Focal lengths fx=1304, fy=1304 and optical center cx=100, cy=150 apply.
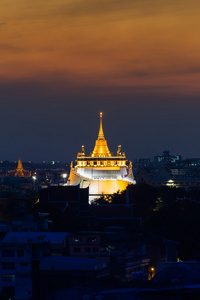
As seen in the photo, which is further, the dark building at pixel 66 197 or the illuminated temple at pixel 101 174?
the illuminated temple at pixel 101 174

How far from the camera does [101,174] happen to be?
129875 millimetres

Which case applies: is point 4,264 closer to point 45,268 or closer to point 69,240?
point 45,268

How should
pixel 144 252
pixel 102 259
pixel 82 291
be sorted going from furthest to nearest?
pixel 144 252 → pixel 102 259 → pixel 82 291

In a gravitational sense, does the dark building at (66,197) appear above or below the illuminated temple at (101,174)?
below

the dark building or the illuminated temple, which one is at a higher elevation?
the illuminated temple

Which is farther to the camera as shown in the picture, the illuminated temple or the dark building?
the illuminated temple

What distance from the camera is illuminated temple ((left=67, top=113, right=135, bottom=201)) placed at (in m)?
128

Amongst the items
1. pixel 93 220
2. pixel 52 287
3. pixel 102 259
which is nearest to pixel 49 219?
pixel 93 220

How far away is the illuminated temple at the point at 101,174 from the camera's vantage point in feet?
420

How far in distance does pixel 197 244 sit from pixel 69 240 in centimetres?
890

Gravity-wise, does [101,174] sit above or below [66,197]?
above

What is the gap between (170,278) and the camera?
196 feet

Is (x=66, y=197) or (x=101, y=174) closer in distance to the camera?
(x=66, y=197)

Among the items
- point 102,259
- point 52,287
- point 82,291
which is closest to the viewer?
point 82,291
